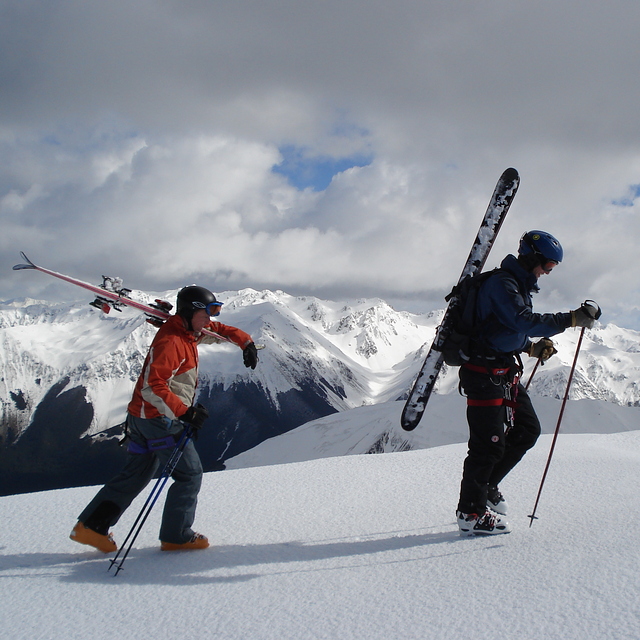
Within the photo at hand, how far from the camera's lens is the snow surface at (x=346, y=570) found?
9.14ft

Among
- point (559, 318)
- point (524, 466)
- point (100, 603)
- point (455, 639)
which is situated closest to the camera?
point (455, 639)

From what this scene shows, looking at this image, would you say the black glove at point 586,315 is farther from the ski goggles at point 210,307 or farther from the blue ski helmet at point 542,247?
the ski goggles at point 210,307

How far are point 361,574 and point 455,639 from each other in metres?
1.07

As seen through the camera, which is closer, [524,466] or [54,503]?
[54,503]

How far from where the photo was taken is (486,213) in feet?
19.8

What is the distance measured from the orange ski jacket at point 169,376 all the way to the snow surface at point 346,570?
4.30 feet

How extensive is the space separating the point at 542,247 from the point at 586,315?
0.80 meters

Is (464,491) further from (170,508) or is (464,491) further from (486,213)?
(486,213)

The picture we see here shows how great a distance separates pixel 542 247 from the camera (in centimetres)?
457

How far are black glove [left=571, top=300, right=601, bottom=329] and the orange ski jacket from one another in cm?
352

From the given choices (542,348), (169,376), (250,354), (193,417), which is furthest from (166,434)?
(542,348)

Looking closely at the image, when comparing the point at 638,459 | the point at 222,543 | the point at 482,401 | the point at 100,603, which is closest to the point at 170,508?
the point at 222,543

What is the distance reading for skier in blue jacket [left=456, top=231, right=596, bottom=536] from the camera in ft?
14.1

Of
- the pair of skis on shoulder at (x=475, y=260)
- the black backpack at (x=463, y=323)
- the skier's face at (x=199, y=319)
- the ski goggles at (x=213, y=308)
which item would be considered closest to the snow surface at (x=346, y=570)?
the pair of skis on shoulder at (x=475, y=260)
